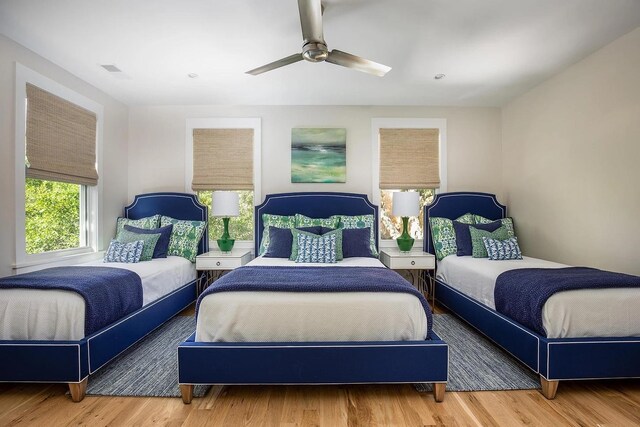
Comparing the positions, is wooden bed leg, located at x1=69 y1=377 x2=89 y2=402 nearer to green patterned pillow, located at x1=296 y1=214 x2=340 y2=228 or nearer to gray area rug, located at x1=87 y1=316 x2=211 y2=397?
gray area rug, located at x1=87 y1=316 x2=211 y2=397

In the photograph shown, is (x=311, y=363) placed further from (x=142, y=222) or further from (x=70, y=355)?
(x=142, y=222)

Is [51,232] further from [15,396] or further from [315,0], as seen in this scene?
[315,0]

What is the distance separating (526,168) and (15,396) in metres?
5.21

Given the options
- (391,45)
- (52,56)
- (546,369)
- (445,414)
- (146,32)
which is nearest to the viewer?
(445,414)

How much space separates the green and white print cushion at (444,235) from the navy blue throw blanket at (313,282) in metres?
1.64

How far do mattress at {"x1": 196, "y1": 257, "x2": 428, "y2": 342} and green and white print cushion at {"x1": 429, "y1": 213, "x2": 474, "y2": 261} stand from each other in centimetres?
214

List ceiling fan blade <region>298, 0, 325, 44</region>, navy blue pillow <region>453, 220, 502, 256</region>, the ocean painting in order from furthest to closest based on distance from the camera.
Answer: the ocean painting
navy blue pillow <region>453, 220, 502, 256</region>
ceiling fan blade <region>298, 0, 325, 44</region>

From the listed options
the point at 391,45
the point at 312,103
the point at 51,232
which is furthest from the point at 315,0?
the point at 51,232

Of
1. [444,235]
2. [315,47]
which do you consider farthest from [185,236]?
[444,235]

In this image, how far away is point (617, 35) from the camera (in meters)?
2.79

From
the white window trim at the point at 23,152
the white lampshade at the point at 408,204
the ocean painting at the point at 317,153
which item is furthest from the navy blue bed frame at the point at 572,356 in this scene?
the white window trim at the point at 23,152

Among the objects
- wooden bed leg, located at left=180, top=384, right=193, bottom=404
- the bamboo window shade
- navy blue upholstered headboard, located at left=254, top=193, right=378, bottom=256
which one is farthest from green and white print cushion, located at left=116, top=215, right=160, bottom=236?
wooden bed leg, located at left=180, top=384, right=193, bottom=404

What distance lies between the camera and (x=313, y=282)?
2.25 meters

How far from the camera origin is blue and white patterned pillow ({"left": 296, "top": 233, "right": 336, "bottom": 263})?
11.2ft
